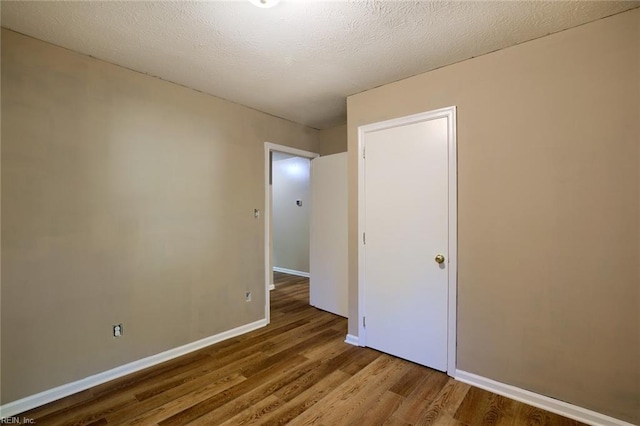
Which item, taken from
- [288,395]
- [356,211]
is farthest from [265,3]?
[288,395]

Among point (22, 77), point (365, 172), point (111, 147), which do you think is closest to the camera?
point (22, 77)

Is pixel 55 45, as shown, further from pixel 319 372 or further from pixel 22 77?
pixel 319 372

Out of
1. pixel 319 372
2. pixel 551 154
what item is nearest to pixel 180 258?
pixel 319 372

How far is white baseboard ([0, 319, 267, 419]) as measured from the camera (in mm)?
1988

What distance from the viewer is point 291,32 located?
A: 198cm

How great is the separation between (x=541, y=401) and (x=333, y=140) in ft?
11.2

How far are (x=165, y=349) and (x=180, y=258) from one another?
0.82 meters

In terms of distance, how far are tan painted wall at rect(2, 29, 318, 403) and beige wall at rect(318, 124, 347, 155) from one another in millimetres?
1300

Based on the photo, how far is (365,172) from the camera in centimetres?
296

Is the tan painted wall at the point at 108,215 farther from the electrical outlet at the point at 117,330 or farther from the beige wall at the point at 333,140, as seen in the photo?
the beige wall at the point at 333,140

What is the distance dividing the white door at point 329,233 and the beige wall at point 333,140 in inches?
13.2

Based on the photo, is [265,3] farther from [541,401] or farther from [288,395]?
[541,401]

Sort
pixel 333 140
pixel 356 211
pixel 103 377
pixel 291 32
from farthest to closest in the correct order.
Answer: pixel 333 140
pixel 356 211
pixel 103 377
pixel 291 32

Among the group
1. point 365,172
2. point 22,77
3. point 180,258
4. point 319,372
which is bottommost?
point 319,372
